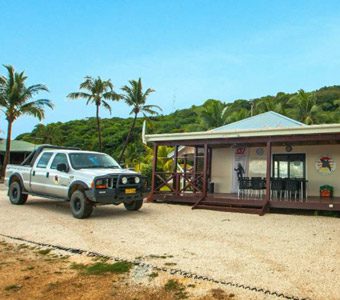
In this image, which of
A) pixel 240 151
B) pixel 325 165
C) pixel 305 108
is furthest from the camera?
pixel 305 108

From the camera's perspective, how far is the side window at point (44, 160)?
38.1 feet

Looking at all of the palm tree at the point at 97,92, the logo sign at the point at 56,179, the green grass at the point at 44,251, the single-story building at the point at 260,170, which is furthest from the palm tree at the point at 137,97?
the green grass at the point at 44,251

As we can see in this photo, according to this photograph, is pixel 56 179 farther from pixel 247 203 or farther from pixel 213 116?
pixel 213 116

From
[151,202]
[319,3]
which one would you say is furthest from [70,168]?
[319,3]

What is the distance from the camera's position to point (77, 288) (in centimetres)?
448

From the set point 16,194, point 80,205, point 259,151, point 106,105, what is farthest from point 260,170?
point 106,105

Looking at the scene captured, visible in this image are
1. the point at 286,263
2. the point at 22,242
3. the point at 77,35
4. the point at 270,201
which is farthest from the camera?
the point at 77,35

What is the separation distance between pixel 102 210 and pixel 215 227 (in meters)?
4.30

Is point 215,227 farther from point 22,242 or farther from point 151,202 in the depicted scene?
point 151,202

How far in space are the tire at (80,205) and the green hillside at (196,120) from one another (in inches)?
757

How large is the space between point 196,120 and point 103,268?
41.4 meters

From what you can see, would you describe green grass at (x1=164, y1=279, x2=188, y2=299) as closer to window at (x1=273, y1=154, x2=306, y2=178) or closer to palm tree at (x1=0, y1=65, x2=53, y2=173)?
window at (x1=273, y1=154, x2=306, y2=178)

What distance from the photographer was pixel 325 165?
587 inches

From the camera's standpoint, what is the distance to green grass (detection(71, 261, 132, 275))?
5201mm
